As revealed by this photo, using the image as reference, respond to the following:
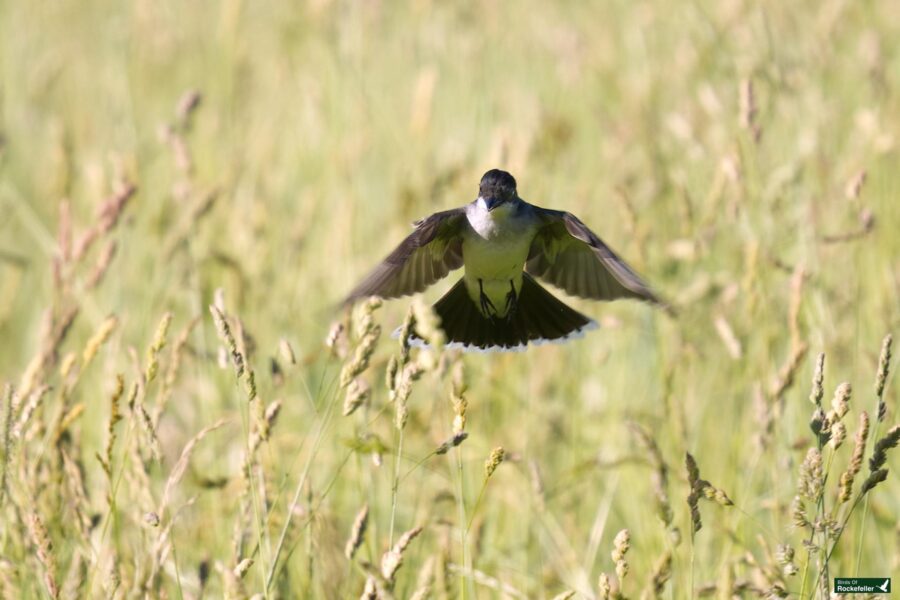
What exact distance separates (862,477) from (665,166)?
1893 millimetres

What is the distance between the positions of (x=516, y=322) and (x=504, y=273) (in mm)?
218

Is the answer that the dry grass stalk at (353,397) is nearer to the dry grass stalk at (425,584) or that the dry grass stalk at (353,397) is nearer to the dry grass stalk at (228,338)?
the dry grass stalk at (228,338)

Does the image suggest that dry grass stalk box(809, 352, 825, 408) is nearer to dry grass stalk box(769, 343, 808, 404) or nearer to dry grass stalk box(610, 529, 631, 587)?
dry grass stalk box(610, 529, 631, 587)

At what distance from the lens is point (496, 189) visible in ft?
11.9

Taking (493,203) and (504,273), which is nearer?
(493,203)

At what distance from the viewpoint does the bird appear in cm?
367

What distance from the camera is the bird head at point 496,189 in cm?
363

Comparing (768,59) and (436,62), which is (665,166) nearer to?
(768,59)

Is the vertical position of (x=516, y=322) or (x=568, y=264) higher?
(x=568, y=264)

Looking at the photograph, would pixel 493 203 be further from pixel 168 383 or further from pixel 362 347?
pixel 362 347

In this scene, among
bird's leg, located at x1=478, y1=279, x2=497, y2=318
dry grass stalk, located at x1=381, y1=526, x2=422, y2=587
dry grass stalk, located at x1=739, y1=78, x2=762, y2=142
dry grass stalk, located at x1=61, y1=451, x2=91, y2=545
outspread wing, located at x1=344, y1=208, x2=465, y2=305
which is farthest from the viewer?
bird's leg, located at x1=478, y1=279, x2=497, y2=318

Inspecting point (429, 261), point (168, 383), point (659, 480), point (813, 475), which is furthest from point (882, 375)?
point (429, 261)

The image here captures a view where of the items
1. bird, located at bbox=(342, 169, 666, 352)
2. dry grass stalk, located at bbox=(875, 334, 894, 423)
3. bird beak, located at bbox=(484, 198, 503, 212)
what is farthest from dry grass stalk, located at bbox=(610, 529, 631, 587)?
bird beak, located at bbox=(484, 198, 503, 212)

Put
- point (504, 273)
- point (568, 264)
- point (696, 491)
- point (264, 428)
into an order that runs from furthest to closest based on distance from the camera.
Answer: point (568, 264) < point (504, 273) < point (264, 428) < point (696, 491)
